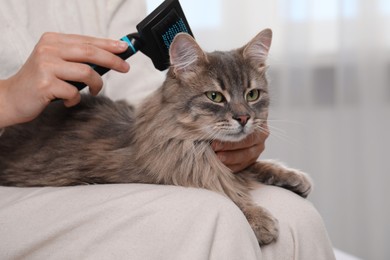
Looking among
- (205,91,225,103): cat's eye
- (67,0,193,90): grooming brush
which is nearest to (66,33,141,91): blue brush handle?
(67,0,193,90): grooming brush

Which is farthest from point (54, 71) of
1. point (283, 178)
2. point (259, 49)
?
point (283, 178)

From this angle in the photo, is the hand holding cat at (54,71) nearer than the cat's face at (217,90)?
Yes

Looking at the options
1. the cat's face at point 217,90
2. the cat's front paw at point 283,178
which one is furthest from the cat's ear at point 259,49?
the cat's front paw at point 283,178

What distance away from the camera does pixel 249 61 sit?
1.48 meters

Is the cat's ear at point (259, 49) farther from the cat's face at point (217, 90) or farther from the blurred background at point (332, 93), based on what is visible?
the blurred background at point (332, 93)

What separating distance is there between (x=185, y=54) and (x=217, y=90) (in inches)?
4.7

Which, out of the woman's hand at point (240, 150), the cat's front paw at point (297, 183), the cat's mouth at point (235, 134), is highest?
the cat's mouth at point (235, 134)

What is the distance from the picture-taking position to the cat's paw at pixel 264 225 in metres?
1.18

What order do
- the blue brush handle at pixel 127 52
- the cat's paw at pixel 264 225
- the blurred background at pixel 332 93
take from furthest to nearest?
the blurred background at pixel 332 93
the blue brush handle at pixel 127 52
the cat's paw at pixel 264 225

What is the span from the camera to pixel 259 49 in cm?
150

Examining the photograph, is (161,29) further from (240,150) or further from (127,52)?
(240,150)

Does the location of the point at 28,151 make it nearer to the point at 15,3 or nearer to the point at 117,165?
the point at 117,165

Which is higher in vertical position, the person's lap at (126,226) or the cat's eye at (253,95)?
the cat's eye at (253,95)

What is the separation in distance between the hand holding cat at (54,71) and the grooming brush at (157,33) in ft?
0.16
